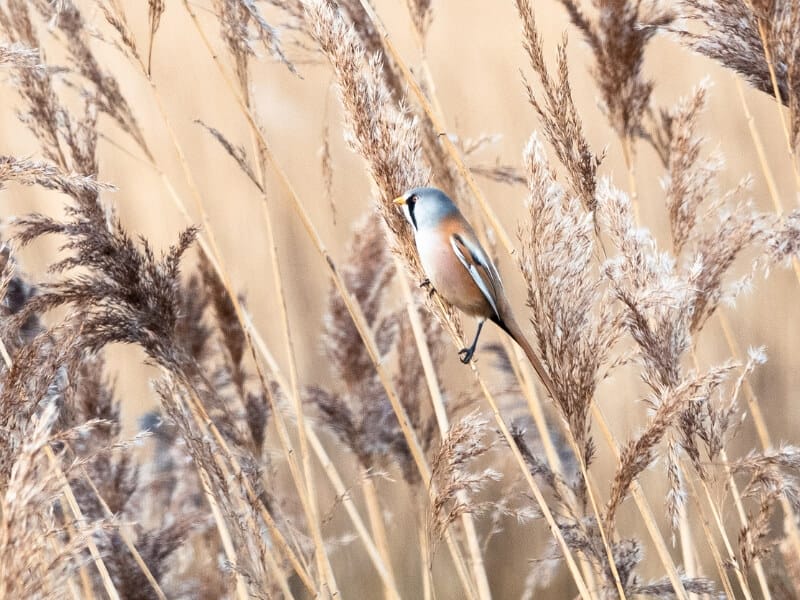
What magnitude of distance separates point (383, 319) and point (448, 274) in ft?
2.88

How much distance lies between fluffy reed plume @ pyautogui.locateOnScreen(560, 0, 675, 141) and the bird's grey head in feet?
2.19

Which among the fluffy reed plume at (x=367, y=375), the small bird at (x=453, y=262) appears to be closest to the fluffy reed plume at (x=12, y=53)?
the small bird at (x=453, y=262)

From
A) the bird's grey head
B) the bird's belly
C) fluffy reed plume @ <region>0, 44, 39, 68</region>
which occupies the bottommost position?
the bird's belly

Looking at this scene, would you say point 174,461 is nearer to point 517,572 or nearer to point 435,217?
point 517,572

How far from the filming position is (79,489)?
1.58 metres

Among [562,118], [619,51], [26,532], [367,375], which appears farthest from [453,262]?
[367,375]

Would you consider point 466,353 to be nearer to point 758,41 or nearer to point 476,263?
point 476,263

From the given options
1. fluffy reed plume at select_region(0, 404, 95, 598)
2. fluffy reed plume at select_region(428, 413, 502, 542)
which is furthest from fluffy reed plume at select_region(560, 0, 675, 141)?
fluffy reed plume at select_region(0, 404, 95, 598)

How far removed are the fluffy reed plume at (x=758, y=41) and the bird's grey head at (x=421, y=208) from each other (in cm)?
50

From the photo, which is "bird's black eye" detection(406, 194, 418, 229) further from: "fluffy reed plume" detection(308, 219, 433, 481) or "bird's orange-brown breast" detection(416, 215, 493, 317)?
"fluffy reed plume" detection(308, 219, 433, 481)

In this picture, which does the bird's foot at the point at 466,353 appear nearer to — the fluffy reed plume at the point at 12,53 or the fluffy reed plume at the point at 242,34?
the fluffy reed plume at the point at 242,34

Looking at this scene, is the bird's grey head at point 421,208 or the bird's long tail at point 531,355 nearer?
the bird's long tail at point 531,355

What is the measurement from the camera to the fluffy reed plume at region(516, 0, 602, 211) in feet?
3.47

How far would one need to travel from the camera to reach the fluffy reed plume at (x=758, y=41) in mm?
1138
